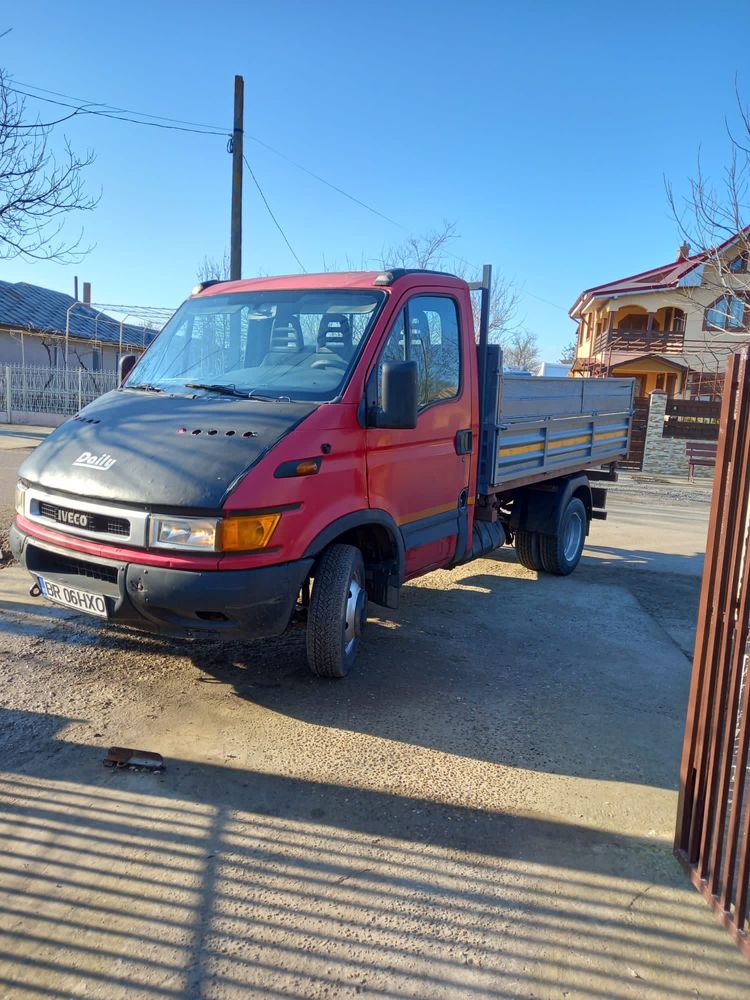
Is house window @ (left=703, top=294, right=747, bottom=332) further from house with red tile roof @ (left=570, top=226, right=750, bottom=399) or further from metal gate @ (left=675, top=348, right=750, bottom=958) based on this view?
house with red tile roof @ (left=570, top=226, right=750, bottom=399)

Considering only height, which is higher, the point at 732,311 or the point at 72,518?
the point at 732,311

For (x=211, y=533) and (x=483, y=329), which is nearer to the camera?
(x=211, y=533)

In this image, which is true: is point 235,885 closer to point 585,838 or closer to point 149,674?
point 585,838

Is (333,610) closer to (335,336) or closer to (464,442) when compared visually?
(335,336)

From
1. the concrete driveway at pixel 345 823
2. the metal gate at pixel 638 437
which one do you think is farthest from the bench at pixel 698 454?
the concrete driveway at pixel 345 823

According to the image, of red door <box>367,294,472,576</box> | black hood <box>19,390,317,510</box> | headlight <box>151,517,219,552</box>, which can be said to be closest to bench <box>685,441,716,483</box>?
red door <box>367,294,472,576</box>

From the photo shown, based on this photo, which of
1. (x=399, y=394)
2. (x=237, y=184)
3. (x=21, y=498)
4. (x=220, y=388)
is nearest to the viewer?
(x=399, y=394)

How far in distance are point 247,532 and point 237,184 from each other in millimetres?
11638

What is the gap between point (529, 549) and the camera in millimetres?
7402

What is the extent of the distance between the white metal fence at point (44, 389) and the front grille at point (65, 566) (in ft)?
57.0

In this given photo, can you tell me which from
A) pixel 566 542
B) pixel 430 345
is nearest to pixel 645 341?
pixel 566 542

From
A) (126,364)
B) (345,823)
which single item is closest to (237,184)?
(126,364)

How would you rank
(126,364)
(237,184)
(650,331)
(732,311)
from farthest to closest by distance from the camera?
1. (650,331)
2. (237,184)
3. (732,311)
4. (126,364)

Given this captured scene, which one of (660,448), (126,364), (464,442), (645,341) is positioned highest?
(645,341)
